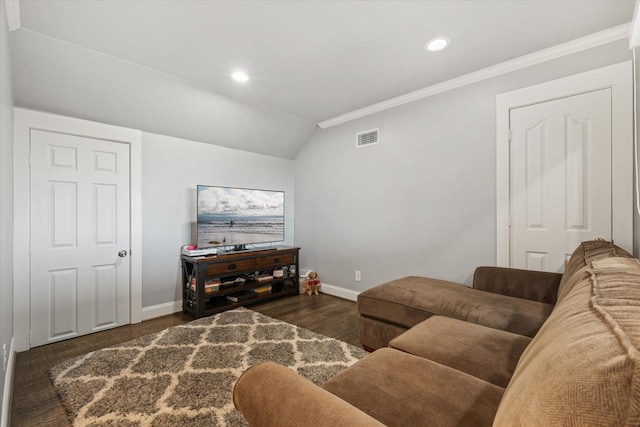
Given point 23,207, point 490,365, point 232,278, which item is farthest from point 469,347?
point 23,207

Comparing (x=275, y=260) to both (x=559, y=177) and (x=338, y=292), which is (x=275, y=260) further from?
(x=559, y=177)

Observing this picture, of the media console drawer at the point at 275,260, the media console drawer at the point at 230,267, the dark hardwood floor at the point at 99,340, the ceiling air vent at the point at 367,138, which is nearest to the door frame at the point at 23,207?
the dark hardwood floor at the point at 99,340

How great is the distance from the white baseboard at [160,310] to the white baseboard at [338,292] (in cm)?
191

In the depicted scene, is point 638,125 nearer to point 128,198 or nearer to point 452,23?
point 452,23

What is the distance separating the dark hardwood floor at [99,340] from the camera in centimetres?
173

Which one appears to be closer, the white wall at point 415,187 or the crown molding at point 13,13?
the crown molding at point 13,13

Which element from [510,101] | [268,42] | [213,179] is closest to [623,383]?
[268,42]

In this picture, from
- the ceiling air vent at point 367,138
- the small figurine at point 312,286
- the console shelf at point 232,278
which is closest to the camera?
the console shelf at point 232,278

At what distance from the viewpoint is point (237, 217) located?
368 cm

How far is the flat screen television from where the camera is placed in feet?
11.2

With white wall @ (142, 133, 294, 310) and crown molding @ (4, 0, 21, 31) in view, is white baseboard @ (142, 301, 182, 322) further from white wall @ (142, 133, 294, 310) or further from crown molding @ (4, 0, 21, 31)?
crown molding @ (4, 0, 21, 31)

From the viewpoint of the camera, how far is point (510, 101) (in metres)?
2.58

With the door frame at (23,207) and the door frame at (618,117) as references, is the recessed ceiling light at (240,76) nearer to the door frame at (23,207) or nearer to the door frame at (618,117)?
the door frame at (23,207)

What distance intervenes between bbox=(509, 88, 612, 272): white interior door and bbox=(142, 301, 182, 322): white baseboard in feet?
12.0
